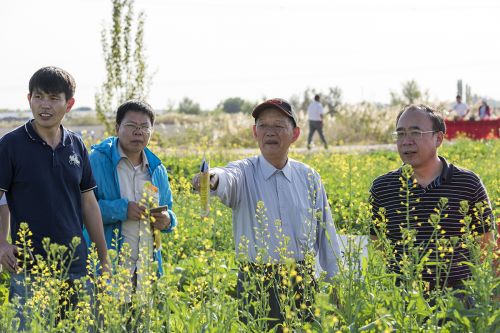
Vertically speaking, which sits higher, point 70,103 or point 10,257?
point 70,103

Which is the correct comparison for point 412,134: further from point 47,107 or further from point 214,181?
point 47,107

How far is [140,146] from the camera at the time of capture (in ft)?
15.4

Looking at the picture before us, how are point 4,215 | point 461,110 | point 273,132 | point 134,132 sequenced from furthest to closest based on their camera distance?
A: point 461,110 → point 134,132 → point 273,132 → point 4,215

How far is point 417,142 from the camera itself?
437cm

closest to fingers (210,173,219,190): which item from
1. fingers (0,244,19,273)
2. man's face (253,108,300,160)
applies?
man's face (253,108,300,160)

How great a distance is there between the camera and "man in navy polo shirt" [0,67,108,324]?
13.8ft

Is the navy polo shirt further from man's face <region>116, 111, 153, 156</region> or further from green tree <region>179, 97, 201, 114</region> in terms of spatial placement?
green tree <region>179, 97, 201, 114</region>

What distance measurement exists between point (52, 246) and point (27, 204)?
3.95 feet

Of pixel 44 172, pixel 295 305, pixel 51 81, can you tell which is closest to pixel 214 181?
pixel 295 305

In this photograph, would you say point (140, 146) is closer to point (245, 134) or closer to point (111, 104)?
point (111, 104)

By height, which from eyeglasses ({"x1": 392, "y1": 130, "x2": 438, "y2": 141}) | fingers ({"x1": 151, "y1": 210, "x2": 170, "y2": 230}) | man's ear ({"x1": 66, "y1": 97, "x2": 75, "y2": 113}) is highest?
man's ear ({"x1": 66, "y1": 97, "x2": 75, "y2": 113})

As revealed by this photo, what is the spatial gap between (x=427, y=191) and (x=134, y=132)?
167 centimetres

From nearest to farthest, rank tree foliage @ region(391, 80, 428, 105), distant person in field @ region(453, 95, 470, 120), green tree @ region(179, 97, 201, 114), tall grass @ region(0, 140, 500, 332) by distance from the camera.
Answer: tall grass @ region(0, 140, 500, 332)
distant person in field @ region(453, 95, 470, 120)
tree foliage @ region(391, 80, 428, 105)
green tree @ region(179, 97, 201, 114)

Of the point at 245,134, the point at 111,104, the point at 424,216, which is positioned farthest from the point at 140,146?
the point at 245,134
